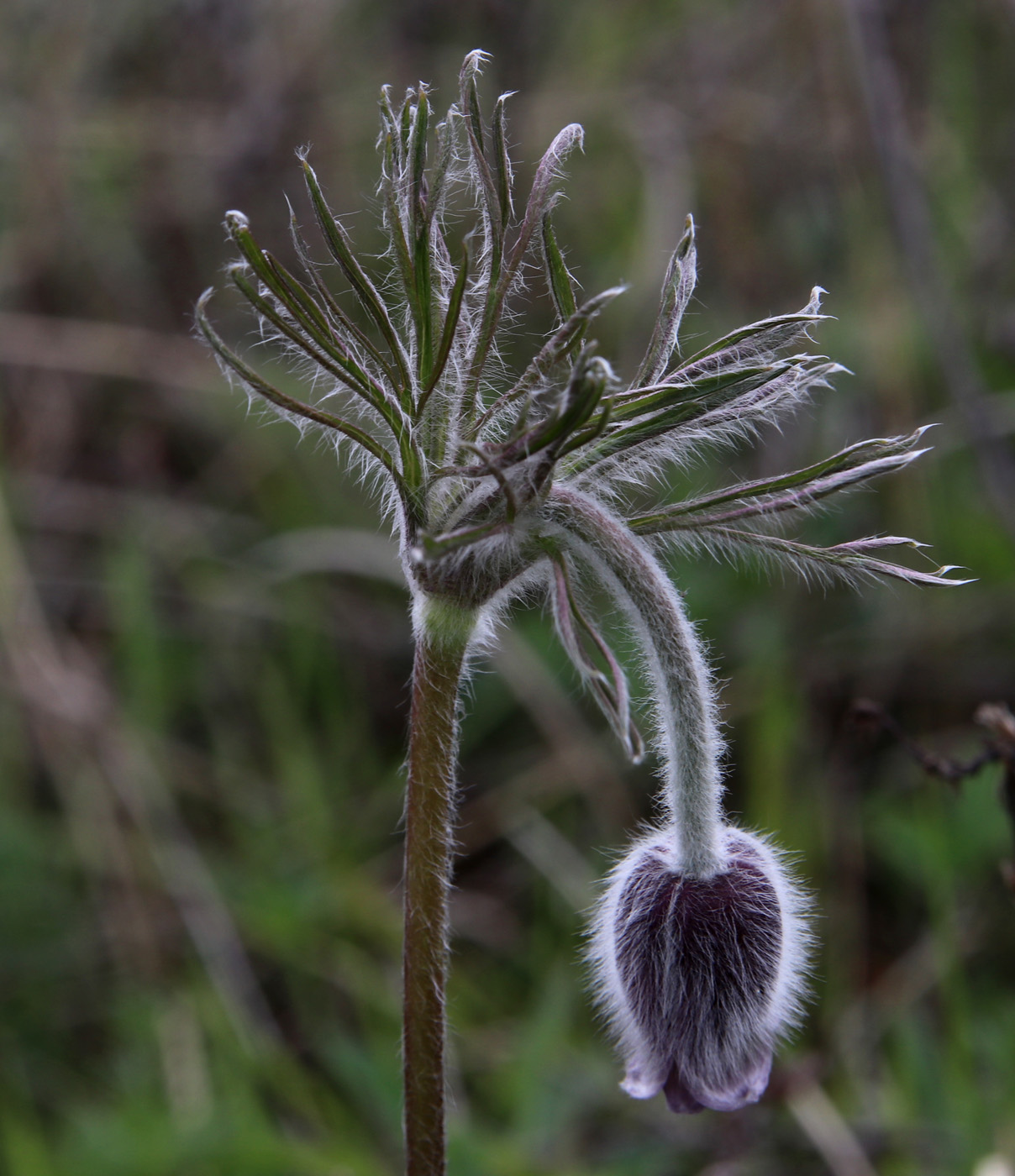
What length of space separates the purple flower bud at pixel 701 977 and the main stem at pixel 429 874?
0.19 m

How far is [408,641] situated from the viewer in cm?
348

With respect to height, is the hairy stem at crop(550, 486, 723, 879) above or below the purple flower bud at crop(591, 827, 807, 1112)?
above

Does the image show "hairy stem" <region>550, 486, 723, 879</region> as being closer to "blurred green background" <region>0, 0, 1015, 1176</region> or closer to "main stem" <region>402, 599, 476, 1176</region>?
"main stem" <region>402, 599, 476, 1176</region>

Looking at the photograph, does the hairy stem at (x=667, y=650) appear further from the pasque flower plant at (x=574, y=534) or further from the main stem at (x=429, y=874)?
the main stem at (x=429, y=874)

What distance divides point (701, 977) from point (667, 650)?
13.8 inches

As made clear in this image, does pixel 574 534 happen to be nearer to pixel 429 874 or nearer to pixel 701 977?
pixel 429 874

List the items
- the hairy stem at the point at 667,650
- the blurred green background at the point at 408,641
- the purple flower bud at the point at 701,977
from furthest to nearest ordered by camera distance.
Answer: the blurred green background at the point at 408,641
the purple flower bud at the point at 701,977
the hairy stem at the point at 667,650

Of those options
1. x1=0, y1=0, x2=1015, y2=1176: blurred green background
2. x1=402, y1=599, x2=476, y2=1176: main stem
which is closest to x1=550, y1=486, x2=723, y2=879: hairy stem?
x1=402, y1=599, x2=476, y2=1176: main stem

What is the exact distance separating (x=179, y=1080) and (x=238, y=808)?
821mm

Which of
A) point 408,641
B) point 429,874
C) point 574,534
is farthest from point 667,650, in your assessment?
point 408,641

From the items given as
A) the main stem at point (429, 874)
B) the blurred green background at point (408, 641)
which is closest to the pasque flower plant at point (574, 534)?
the main stem at point (429, 874)

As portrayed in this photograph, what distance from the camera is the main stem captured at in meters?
1.13

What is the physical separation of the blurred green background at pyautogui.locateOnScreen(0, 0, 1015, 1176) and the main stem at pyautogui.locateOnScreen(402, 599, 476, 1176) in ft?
1.41

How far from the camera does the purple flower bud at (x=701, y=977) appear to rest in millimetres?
1173
